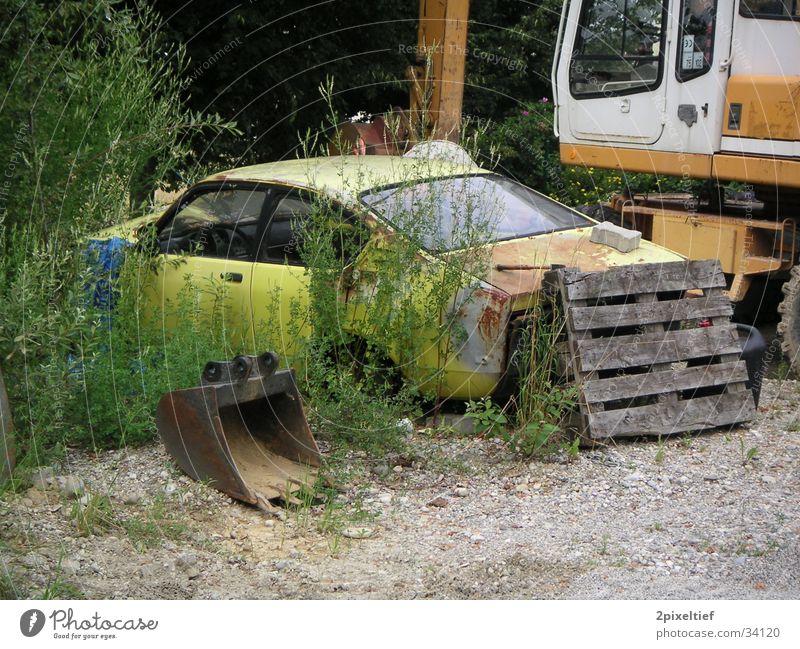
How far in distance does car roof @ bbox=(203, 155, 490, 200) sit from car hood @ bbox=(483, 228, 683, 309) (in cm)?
69

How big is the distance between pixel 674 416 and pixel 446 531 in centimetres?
208

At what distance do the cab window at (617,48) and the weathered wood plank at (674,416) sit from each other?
345 centimetres

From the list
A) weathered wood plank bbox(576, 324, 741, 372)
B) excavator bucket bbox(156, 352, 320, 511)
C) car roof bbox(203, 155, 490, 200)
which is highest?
car roof bbox(203, 155, 490, 200)

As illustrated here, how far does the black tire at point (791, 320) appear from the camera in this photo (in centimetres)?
825

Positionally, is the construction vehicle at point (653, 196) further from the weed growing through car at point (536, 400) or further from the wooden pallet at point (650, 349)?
the weed growing through car at point (536, 400)

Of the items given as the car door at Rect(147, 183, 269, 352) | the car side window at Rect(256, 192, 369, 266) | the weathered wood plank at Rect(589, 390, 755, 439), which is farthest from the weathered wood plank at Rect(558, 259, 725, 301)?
the car door at Rect(147, 183, 269, 352)

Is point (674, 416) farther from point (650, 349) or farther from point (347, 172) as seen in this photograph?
point (347, 172)

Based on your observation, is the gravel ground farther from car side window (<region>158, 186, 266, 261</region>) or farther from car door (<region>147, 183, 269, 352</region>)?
car side window (<region>158, 186, 266, 261</region>)

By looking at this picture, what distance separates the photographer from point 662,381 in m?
6.62

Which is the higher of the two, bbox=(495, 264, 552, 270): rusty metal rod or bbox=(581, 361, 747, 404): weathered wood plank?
bbox=(495, 264, 552, 270): rusty metal rod

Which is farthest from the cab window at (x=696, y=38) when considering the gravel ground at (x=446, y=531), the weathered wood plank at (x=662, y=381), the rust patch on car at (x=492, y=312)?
the gravel ground at (x=446, y=531)

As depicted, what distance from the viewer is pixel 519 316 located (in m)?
6.43

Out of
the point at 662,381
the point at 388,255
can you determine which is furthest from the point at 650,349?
the point at 388,255

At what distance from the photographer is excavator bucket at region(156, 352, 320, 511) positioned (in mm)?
5406
